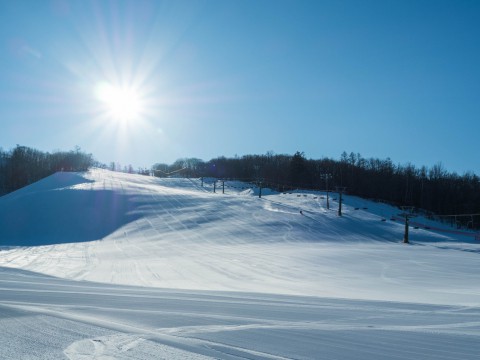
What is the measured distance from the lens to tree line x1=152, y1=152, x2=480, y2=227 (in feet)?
314

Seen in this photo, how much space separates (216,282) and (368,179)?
94.3m

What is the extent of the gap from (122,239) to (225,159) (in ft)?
318

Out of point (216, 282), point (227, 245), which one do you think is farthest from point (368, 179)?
point (216, 282)

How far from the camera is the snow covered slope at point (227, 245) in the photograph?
52.4 feet

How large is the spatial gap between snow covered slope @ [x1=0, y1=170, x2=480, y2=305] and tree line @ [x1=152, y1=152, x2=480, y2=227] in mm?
27097

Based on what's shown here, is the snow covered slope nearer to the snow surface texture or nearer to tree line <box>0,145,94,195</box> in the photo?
the snow surface texture

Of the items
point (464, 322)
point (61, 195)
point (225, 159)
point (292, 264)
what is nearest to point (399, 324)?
point (464, 322)

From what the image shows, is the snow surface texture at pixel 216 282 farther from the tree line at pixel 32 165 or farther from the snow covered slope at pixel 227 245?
the tree line at pixel 32 165

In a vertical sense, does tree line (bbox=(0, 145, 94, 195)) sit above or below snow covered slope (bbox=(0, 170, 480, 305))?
above

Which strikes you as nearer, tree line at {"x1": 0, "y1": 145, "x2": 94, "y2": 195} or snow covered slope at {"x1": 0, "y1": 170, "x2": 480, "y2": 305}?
snow covered slope at {"x1": 0, "y1": 170, "x2": 480, "y2": 305}

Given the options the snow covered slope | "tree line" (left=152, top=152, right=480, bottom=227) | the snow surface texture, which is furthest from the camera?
"tree line" (left=152, top=152, right=480, bottom=227)

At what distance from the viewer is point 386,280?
16984 mm

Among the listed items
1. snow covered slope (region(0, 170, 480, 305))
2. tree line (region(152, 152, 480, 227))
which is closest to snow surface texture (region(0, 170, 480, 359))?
snow covered slope (region(0, 170, 480, 305))

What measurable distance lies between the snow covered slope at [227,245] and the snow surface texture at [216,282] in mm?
139
